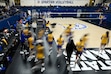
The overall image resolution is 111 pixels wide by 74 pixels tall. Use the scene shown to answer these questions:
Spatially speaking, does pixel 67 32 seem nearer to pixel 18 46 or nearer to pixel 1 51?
pixel 18 46

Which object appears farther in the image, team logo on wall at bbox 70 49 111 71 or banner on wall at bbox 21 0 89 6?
banner on wall at bbox 21 0 89 6

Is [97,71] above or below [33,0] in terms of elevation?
below

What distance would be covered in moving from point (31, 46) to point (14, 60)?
1.29 m

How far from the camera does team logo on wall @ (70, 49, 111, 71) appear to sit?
288 inches

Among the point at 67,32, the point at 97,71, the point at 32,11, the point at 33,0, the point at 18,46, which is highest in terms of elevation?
the point at 33,0

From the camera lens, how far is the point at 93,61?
8062mm

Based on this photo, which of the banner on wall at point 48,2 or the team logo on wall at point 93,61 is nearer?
the team logo on wall at point 93,61

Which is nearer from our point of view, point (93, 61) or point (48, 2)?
point (93, 61)

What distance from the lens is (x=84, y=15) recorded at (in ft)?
82.4

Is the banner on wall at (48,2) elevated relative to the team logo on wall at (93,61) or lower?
elevated

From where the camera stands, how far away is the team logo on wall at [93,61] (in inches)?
288

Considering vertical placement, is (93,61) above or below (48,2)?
below

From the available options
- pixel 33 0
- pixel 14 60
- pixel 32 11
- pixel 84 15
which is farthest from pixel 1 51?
pixel 33 0

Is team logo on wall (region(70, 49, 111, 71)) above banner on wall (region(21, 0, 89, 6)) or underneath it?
underneath
